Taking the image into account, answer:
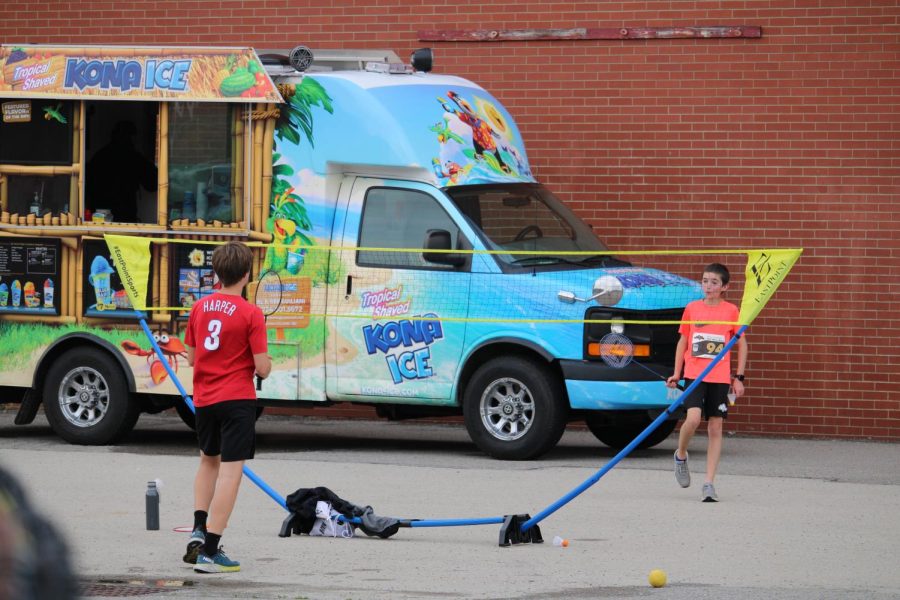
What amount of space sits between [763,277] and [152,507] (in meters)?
3.65

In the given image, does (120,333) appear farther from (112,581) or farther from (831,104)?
(831,104)

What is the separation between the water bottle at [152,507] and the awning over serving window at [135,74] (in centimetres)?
446

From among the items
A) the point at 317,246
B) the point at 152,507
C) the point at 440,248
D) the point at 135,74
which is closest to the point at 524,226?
the point at 440,248

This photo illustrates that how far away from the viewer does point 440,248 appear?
1141 cm

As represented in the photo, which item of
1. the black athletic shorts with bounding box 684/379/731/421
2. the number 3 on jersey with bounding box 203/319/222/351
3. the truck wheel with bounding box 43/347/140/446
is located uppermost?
the number 3 on jersey with bounding box 203/319/222/351

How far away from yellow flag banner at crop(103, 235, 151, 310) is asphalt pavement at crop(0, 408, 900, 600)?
1.34m

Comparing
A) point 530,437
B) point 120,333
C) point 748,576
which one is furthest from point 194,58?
point 748,576

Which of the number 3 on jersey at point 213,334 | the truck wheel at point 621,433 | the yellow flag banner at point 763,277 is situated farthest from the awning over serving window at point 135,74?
the number 3 on jersey at point 213,334

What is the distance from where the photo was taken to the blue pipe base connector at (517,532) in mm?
7750

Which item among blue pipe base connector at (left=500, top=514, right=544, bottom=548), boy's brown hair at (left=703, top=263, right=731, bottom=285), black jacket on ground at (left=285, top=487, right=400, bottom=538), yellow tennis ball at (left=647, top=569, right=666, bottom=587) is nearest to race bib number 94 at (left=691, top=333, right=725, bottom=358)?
boy's brown hair at (left=703, top=263, right=731, bottom=285)

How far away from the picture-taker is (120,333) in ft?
40.3

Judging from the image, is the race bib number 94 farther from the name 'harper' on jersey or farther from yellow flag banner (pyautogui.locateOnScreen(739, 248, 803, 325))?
the name 'harper' on jersey

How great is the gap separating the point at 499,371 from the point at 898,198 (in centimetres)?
440

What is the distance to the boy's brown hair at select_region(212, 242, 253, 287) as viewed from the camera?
22.7 ft
